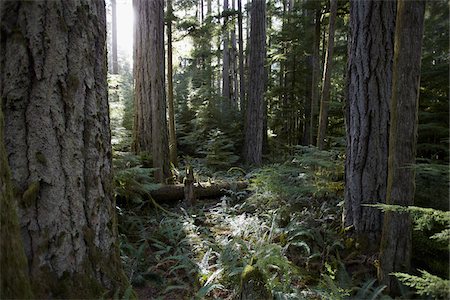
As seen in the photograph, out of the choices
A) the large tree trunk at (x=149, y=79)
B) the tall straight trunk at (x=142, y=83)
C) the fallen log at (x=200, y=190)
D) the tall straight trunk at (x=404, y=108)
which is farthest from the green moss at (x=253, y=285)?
the tall straight trunk at (x=142, y=83)

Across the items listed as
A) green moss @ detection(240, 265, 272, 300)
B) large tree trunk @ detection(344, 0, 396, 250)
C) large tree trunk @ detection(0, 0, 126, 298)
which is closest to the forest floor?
green moss @ detection(240, 265, 272, 300)

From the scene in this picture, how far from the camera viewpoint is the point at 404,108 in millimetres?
2748

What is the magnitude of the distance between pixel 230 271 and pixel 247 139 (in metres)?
8.23

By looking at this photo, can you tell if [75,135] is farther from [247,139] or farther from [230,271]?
[247,139]

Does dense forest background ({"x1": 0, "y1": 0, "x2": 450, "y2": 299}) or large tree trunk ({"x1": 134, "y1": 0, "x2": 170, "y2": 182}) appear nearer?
dense forest background ({"x1": 0, "y1": 0, "x2": 450, "y2": 299})

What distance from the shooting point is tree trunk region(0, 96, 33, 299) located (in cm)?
142

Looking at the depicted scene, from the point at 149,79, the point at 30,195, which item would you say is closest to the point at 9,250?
the point at 30,195

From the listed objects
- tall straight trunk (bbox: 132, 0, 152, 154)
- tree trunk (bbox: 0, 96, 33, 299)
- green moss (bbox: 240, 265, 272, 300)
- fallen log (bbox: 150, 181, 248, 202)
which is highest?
tall straight trunk (bbox: 132, 0, 152, 154)

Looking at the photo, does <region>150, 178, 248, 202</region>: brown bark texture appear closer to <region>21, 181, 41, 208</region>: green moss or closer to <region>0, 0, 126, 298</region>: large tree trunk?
<region>0, 0, 126, 298</region>: large tree trunk

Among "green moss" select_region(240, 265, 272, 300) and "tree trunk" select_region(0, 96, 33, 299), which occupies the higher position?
"tree trunk" select_region(0, 96, 33, 299)

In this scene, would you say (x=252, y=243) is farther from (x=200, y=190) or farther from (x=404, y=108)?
(x=200, y=190)

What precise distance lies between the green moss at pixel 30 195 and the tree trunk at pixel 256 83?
9265mm

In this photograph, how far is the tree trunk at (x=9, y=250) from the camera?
55.9 inches

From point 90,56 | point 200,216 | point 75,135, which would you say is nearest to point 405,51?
point 90,56
